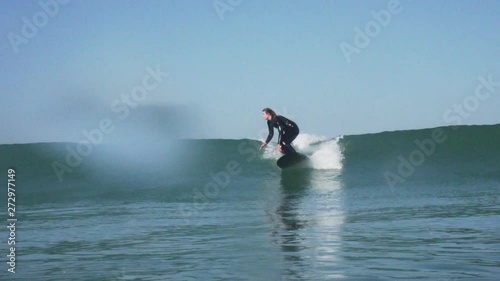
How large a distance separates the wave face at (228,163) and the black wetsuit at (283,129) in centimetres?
183

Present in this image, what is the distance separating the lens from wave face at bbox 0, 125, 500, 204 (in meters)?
19.1

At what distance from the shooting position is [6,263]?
23.6 ft

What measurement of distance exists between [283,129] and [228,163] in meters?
6.60

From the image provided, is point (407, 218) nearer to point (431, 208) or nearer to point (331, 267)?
point (431, 208)

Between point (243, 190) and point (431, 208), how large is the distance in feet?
22.0

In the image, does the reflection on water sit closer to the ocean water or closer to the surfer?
the ocean water

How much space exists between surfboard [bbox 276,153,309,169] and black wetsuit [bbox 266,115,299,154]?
0.75 metres

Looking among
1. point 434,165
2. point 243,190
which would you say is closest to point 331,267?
point 243,190

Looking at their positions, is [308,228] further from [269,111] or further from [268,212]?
[269,111]

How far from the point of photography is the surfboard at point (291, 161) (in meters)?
20.6

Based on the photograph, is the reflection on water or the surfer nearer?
the reflection on water

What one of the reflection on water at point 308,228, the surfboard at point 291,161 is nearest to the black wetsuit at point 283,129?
the surfboard at point 291,161

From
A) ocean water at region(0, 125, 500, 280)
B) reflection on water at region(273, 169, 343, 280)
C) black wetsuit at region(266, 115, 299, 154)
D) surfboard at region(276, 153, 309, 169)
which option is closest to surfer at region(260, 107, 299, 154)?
black wetsuit at region(266, 115, 299, 154)

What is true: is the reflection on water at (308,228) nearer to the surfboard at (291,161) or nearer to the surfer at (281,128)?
the surfer at (281,128)
